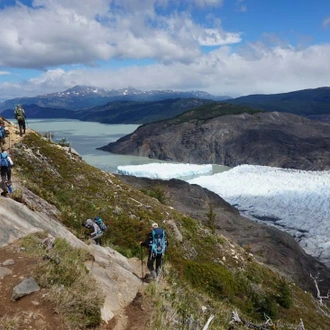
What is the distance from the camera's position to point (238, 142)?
11375 centimetres

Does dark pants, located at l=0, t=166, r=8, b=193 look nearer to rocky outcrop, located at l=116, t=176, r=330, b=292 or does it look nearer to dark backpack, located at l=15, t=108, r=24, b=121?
dark backpack, located at l=15, t=108, r=24, b=121

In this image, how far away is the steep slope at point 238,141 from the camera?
10131 cm

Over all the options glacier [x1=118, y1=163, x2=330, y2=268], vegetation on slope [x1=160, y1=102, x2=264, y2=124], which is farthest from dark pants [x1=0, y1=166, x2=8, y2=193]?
vegetation on slope [x1=160, y1=102, x2=264, y2=124]

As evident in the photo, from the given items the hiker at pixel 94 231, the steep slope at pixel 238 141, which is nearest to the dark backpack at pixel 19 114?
the hiker at pixel 94 231

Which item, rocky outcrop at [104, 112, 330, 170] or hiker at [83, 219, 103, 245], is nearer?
hiker at [83, 219, 103, 245]

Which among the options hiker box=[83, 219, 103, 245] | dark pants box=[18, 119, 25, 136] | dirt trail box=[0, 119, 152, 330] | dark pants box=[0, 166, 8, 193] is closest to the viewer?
dirt trail box=[0, 119, 152, 330]

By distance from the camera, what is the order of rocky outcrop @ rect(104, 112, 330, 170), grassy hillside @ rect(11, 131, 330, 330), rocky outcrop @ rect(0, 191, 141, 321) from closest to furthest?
rocky outcrop @ rect(0, 191, 141, 321) → grassy hillside @ rect(11, 131, 330, 330) → rocky outcrop @ rect(104, 112, 330, 170)

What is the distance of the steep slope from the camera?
332 ft

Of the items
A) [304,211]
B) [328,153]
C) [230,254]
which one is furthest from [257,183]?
[230,254]

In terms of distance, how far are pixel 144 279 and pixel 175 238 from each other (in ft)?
20.0

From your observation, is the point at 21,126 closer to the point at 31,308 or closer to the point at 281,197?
the point at 31,308

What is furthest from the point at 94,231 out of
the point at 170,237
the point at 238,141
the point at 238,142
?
the point at 238,141

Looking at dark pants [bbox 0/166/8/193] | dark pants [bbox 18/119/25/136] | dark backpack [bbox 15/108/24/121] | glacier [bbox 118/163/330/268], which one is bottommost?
glacier [bbox 118/163/330/268]

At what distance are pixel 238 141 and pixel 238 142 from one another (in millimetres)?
579
